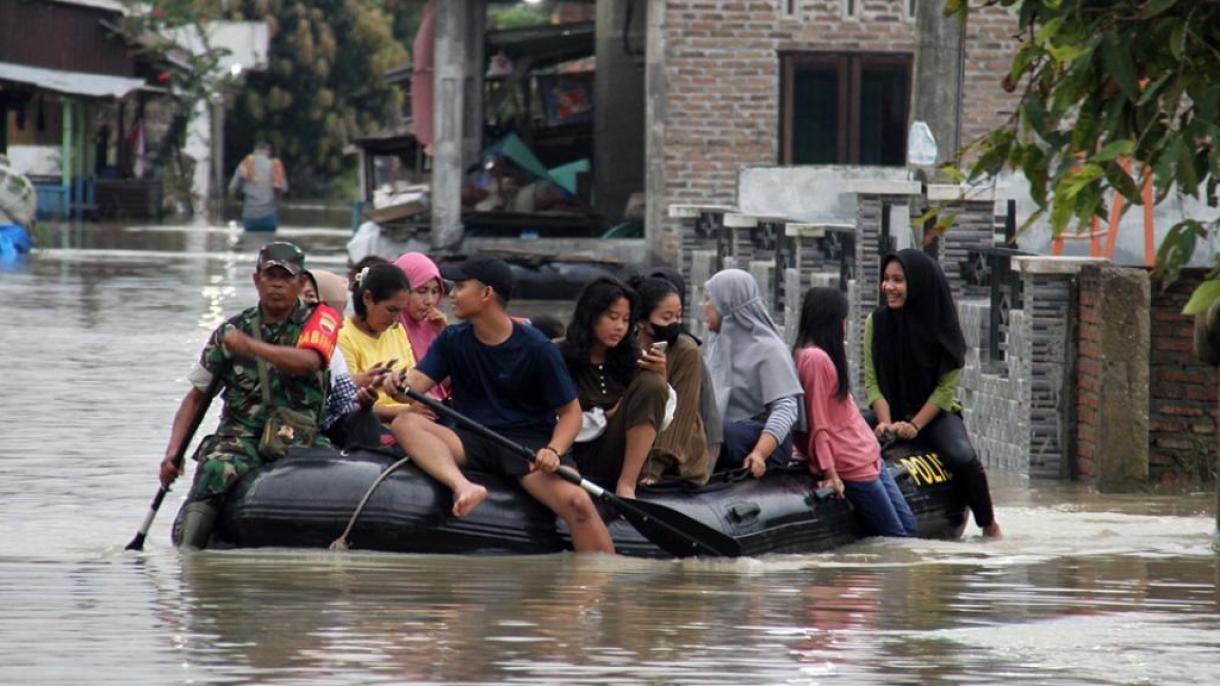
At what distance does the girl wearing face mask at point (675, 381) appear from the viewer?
1091 centimetres

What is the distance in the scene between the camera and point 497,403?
10.7 meters

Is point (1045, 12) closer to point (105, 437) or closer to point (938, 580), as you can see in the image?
point (938, 580)

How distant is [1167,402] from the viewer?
1407 cm

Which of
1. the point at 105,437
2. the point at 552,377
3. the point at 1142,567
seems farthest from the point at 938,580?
the point at 105,437

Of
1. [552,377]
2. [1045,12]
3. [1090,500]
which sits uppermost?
[1045,12]

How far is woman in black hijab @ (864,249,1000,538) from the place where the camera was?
1217cm

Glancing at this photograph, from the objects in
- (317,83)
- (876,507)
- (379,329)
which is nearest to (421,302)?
(379,329)

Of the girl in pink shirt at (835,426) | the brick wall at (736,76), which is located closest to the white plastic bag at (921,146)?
the girl in pink shirt at (835,426)

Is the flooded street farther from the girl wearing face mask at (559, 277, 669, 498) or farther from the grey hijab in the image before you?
the grey hijab

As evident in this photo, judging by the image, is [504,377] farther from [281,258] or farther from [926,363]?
[926,363]

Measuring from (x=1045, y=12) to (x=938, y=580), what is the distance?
145 inches

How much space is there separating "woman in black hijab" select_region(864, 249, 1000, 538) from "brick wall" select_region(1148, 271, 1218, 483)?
207 cm

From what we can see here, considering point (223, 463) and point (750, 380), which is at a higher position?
point (750, 380)

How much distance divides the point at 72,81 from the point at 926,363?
1485 inches
